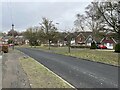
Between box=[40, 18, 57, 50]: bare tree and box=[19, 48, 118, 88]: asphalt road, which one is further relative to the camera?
box=[40, 18, 57, 50]: bare tree

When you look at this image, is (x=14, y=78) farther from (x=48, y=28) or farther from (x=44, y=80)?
(x=48, y=28)

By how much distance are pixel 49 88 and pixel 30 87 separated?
2.48ft

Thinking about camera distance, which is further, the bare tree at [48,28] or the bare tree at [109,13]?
the bare tree at [48,28]

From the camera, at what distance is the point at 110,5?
47.7 meters

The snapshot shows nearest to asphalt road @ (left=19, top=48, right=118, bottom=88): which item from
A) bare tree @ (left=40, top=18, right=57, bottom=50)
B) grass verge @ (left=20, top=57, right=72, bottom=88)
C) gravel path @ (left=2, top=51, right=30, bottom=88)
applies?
grass verge @ (left=20, top=57, right=72, bottom=88)

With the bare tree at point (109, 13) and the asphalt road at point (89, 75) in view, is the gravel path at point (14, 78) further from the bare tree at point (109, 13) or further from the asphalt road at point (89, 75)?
the bare tree at point (109, 13)

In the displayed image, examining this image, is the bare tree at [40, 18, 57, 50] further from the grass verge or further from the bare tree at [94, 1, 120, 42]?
the grass verge

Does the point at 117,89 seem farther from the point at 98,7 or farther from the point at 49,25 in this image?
the point at 49,25

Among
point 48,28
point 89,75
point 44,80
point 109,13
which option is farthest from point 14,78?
point 48,28

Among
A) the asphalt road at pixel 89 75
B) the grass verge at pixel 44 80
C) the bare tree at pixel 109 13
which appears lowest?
the asphalt road at pixel 89 75

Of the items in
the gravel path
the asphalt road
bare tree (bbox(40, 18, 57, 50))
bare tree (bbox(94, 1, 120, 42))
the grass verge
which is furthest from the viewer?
bare tree (bbox(40, 18, 57, 50))

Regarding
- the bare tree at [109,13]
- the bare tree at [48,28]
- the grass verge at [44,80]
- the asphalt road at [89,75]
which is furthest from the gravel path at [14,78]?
the bare tree at [48,28]

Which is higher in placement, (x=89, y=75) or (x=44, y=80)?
(x=44, y=80)

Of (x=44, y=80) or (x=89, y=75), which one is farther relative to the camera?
(x=89, y=75)
